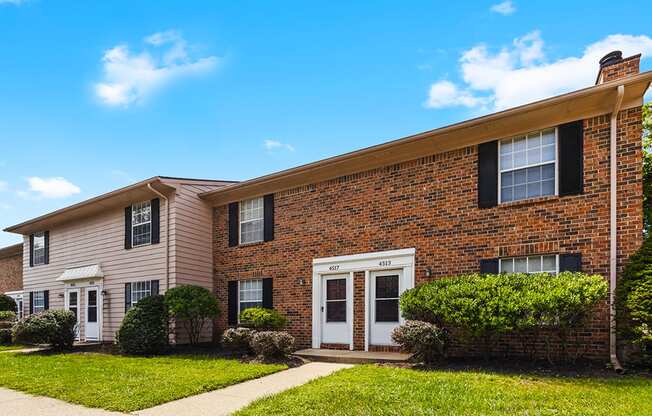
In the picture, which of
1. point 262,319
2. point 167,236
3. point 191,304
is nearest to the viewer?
point 262,319

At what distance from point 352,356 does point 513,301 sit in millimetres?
3775

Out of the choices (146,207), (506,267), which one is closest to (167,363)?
(146,207)

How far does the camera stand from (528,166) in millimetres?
9562

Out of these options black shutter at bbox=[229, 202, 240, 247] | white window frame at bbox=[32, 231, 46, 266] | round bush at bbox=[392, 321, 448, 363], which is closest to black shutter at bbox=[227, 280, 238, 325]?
black shutter at bbox=[229, 202, 240, 247]

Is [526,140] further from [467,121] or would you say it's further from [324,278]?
[324,278]

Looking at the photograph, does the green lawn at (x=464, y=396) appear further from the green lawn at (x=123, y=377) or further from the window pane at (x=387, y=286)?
the window pane at (x=387, y=286)

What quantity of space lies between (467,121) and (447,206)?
1840 millimetres

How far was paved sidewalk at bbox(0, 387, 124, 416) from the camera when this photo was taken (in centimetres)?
704

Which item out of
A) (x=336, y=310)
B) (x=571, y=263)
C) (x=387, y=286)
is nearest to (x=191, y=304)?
(x=336, y=310)

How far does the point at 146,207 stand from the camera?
16031mm

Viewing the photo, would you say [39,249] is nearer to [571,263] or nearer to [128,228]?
[128,228]

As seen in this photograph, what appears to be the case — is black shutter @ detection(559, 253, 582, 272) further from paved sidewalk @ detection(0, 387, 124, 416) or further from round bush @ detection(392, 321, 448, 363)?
paved sidewalk @ detection(0, 387, 124, 416)

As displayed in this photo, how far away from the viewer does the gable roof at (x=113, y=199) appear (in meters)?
14.8

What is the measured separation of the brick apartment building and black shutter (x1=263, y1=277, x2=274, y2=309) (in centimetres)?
3
